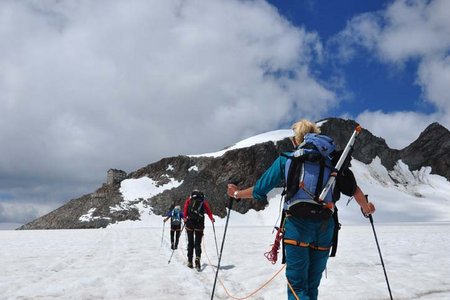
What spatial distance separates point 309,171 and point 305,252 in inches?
37.4

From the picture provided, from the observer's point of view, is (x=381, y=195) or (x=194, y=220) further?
(x=381, y=195)

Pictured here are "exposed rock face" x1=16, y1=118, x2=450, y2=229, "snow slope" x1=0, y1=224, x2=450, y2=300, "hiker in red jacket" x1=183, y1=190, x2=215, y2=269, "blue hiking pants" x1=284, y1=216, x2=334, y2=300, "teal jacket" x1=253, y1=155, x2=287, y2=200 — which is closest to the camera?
"blue hiking pants" x1=284, y1=216, x2=334, y2=300

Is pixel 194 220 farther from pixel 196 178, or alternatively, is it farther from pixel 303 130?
pixel 196 178

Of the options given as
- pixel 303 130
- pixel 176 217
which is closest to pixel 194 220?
pixel 176 217

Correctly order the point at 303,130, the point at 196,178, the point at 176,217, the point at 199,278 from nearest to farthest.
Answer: the point at 303,130 < the point at 199,278 < the point at 176,217 < the point at 196,178

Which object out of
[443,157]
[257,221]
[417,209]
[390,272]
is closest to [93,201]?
[257,221]

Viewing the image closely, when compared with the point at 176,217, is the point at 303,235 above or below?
below

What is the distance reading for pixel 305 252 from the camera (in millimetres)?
4535

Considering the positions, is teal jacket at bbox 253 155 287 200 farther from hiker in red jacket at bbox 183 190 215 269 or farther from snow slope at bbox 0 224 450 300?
hiker in red jacket at bbox 183 190 215 269

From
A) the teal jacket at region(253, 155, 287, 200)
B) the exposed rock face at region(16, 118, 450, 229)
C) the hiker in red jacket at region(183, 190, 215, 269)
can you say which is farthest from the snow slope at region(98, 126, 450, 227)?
the teal jacket at region(253, 155, 287, 200)

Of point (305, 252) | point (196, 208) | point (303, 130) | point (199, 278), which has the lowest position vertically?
point (199, 278)

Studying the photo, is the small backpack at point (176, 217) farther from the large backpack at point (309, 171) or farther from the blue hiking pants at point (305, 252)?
the large backpack at point (309, 171)

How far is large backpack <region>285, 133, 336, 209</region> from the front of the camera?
4.55 metres

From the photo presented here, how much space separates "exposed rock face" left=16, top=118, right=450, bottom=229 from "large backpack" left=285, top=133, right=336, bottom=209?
70.9 meters
